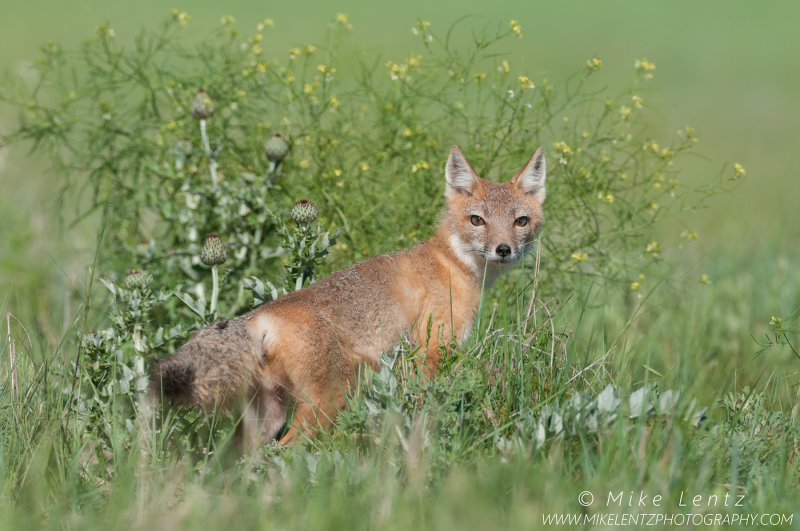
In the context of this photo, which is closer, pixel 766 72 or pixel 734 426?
pixel 734 426

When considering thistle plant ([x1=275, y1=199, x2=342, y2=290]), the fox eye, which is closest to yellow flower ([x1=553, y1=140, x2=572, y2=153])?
the fox eye

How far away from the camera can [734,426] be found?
4262mm

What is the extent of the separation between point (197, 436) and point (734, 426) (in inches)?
116

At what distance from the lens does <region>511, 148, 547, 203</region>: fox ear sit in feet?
18.8

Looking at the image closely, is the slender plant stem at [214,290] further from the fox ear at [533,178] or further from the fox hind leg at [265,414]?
the fox ear at [533,178]

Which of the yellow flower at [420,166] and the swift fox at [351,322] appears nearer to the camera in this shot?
the swift fox at [351,322]

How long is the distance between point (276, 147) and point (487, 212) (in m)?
1.56

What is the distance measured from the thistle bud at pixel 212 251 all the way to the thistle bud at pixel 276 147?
0.90 meters

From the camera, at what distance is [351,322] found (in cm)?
507

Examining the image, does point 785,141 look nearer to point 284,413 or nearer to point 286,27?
point 284,413

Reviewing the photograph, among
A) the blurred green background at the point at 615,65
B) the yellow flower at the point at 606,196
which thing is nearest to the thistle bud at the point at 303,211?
the blurred green background at the point at 615,65

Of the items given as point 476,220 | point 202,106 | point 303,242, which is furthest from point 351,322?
point 202,106

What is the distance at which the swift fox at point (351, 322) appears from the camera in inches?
175

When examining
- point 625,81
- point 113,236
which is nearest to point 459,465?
point 113,236
